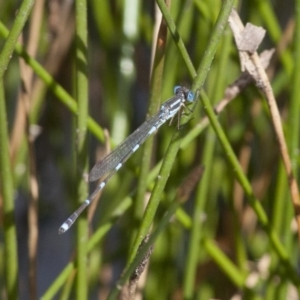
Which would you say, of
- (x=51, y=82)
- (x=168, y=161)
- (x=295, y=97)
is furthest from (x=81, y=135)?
(x=295, y=97)

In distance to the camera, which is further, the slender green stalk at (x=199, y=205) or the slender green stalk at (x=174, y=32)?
the slender green stalk at (x=199, y=205)

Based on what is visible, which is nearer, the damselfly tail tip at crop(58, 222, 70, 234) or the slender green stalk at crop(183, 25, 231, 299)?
the damselfly tail tip at crop(58, 222, 70, 234)

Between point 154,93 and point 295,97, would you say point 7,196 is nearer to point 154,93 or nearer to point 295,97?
point 154,93

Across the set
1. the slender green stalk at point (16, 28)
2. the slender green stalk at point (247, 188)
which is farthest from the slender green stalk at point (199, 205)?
the slender green stalk at point (16, 28)

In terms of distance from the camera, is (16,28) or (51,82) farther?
(51,82)

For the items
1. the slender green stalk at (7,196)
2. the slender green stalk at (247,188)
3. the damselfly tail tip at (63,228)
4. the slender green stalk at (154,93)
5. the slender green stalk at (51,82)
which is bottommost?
the slender green stalk at (247,188)

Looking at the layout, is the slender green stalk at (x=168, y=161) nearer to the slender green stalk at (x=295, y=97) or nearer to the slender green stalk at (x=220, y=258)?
the slender green stalk at (x=295, y=97)

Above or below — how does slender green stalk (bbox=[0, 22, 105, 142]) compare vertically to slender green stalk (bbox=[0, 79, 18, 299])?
above

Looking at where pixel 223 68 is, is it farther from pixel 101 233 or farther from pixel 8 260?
pixel 8 260

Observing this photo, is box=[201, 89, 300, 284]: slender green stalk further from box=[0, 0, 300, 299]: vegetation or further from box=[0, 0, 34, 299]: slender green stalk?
box=[0, 0, 34, 299]: slender green stalk

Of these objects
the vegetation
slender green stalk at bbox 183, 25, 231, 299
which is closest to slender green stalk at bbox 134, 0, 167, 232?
the vegetation
